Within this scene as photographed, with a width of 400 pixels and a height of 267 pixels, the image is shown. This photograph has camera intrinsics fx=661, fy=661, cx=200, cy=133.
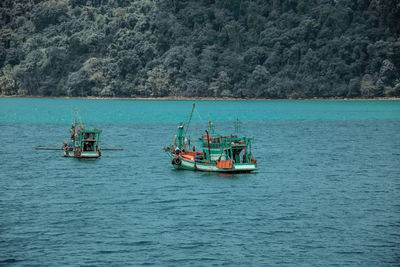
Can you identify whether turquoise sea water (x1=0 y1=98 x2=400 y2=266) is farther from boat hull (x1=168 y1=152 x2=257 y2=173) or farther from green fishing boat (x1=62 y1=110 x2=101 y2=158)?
green fishing boat (x1=62 y1=110 x2=101 y2=158)

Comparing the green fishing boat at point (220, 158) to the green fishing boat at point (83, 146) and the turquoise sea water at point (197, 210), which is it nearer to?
the turquoise sea water at point (197, 210)

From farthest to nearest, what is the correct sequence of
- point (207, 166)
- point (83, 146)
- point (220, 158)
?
point (83, 146) < point (207, 166) < point (220, 158)

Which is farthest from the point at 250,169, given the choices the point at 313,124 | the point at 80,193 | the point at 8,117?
the point at 8,117

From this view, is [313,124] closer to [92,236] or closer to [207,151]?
[207,151]

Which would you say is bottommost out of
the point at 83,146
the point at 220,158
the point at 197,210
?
the point at 197,210

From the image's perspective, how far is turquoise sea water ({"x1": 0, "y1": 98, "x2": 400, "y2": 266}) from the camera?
37969mm

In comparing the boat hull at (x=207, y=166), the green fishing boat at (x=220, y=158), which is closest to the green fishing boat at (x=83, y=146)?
the boat hull at (x=207, y=166)

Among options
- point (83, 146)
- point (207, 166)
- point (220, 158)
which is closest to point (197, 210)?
point (220, 158)

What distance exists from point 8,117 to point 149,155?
8267 centimetres

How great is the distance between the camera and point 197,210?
49719 millimetres

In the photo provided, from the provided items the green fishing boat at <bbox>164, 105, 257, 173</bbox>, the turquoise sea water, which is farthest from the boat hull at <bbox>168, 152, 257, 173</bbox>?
the turquoise sea water

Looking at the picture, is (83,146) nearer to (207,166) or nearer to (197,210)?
(207,166)

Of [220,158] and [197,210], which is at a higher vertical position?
[220,158]

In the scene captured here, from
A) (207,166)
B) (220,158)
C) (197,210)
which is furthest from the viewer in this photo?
(207,166)
